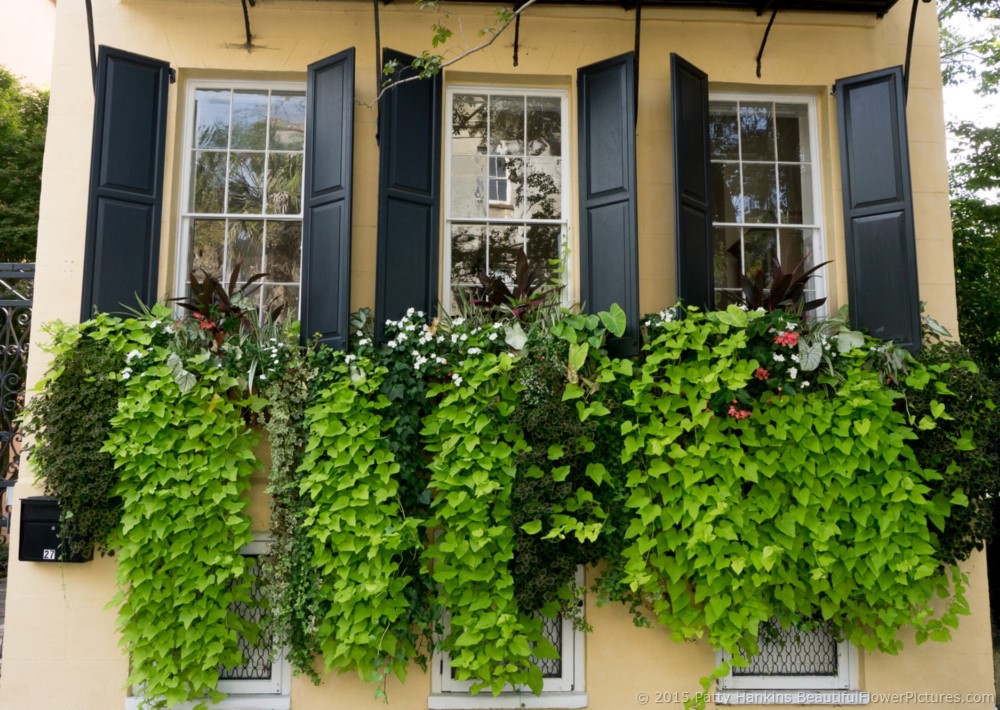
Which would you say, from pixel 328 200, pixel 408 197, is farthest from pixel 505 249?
pixel 328 200

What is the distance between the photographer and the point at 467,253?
4.91 metres

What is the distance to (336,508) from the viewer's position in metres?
3.97

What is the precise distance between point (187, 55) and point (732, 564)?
479cm

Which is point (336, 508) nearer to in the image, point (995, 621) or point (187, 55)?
point (187, 55)

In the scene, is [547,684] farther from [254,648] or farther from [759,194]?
[759,194]

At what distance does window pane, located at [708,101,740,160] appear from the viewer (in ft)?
16.8

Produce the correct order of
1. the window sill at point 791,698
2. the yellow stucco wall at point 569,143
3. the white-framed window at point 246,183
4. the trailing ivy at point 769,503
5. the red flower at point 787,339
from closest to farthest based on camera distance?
the trailing ivy at point 769,503
the red flower at point 787,339
the yellow stucco wall at point 569,143
the window sill at point 791,698
the white-framed window at point 246,183

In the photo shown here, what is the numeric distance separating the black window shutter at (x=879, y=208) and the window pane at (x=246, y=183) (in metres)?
3.98

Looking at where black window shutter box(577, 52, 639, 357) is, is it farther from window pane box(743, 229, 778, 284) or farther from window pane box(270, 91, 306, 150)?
window pane box(270, 91, 306, 150)

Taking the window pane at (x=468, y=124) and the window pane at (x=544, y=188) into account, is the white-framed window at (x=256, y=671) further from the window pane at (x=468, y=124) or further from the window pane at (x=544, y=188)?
the window pane at (x=468, y=124)

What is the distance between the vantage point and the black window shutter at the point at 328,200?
14.1 feet

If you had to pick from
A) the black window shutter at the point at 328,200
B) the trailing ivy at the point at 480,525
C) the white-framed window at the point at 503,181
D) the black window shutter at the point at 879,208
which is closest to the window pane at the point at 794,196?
the black window shutter at the point at 879,208

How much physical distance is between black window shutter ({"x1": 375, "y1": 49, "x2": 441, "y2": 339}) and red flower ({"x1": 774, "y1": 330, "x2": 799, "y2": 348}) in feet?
6.97

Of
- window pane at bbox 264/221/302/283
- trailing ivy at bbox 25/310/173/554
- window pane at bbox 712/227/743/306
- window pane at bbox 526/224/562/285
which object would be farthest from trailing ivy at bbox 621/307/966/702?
trailing ivy at bbox 25/310/173/554
